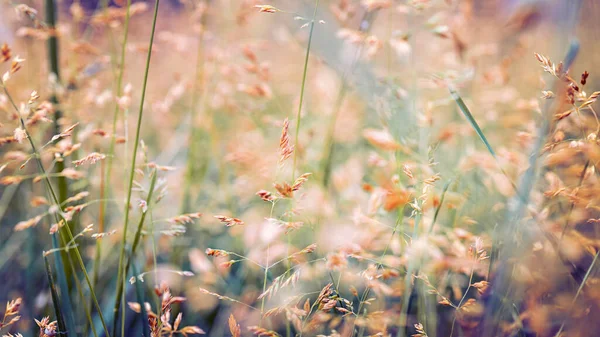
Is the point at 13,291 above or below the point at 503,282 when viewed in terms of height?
below

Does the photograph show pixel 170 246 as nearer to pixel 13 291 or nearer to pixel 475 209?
pixel 13 291

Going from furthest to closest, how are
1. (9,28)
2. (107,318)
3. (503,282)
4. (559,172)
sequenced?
(9,28), (559,172), (107,318), (503,282)

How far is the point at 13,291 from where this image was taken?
953 mm

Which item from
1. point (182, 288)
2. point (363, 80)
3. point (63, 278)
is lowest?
point (182, 288)

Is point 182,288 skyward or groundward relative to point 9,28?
groundward

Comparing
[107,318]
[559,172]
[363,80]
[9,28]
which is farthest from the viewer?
[9,28]

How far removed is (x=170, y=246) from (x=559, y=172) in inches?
37.3

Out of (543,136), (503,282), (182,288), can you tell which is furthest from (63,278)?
(543,136)

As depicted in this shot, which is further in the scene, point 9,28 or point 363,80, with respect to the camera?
point 9,28

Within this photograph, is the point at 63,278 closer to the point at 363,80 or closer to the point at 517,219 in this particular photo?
the point at 517,219

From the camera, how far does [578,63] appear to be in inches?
55.6

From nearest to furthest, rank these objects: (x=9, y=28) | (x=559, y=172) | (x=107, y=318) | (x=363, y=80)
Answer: (x=107, y=318), (x=559, y=172), (x=363, y=80), (x=9, y=28)

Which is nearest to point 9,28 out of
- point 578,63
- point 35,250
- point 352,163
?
point 35,250

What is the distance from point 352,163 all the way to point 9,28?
57.6 inches
